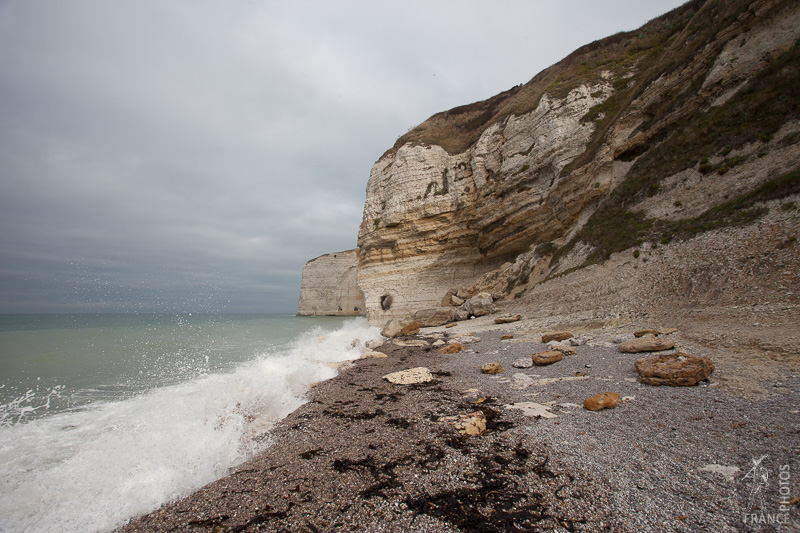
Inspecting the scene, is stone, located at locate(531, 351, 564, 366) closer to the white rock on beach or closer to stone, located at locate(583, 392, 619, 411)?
stone, located at locate(583, 392, 619, 411)

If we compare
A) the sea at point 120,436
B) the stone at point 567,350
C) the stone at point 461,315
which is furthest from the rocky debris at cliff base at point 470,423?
the stone at point 461,315

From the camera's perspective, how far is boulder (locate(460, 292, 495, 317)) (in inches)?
720

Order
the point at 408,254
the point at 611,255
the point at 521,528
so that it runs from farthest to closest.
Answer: the point at 408,254
the point at 611,255
the point at 521,528

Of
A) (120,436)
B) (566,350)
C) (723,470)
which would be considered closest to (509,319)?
(566,350)

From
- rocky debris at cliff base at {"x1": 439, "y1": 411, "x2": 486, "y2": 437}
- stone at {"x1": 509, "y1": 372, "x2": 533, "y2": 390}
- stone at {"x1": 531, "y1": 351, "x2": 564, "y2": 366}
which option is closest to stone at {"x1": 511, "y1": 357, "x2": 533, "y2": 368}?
stone at {"x1": 531, "y1": 351, "x2": 564, "y2": 366}

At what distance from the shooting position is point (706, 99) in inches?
507

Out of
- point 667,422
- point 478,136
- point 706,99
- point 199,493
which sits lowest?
point 199,493

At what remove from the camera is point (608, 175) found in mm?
16328

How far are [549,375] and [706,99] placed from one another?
48.3ft

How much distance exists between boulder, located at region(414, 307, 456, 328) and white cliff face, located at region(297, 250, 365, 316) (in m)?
41.6

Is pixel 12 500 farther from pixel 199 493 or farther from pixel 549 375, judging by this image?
pixel 549 375

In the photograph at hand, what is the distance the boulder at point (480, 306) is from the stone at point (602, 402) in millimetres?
14127

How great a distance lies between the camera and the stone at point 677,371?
4375 mm

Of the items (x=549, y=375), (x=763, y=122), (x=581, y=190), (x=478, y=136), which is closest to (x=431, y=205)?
(x=478, y=136)
